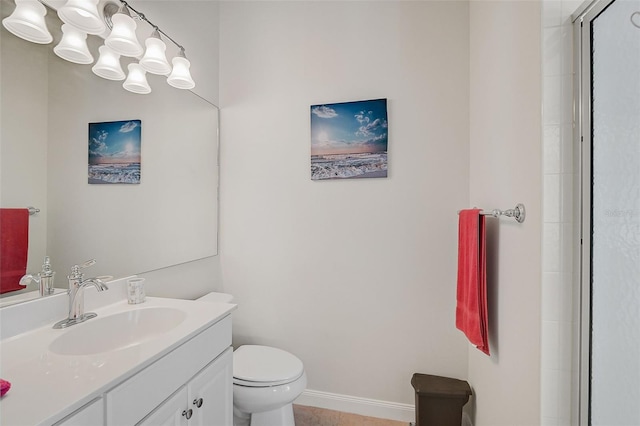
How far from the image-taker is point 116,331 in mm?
1148

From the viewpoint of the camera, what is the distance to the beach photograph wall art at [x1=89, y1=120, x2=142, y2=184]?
4.09ft

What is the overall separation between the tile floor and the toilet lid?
454 mm

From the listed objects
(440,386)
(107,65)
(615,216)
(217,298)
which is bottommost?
(440,386)

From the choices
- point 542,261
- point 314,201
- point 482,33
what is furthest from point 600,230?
point 314,201

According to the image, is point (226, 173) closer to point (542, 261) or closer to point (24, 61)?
point (24, 61)

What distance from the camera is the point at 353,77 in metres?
1.82

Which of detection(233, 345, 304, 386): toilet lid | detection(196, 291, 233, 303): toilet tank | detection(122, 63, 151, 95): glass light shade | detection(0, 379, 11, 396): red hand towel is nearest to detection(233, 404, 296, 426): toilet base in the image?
detection(233, 345, 304, 386): toilet lid

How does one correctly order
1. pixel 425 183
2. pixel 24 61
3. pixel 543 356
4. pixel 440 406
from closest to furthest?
pixel 543 356 < pixel 24 61 < pixel 440 406 < pixel 425 183

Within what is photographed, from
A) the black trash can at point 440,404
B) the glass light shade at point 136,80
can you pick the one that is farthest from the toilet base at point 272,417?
the glass light shade at point 136,80

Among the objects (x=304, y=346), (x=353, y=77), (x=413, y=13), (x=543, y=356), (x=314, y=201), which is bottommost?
(x=304, y=346)

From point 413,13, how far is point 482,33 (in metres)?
0.47

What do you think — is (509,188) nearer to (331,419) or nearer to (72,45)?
(331,419)

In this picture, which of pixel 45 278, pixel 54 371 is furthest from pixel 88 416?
pixel 45 278

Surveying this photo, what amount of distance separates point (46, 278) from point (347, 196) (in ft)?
4.61
